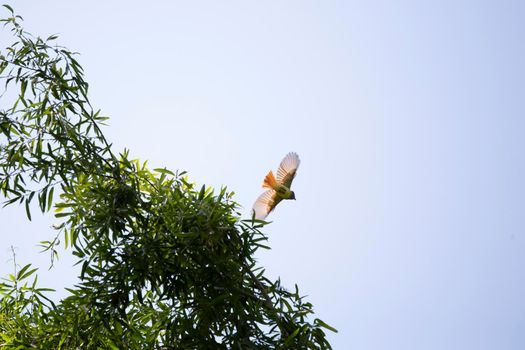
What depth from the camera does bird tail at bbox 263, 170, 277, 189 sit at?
3293 millimetres

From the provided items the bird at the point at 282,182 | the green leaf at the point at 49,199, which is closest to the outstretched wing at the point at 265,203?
the bird at the point at 282,182

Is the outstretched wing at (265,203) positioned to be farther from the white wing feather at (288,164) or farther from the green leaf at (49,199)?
the green leaf at (49,199)

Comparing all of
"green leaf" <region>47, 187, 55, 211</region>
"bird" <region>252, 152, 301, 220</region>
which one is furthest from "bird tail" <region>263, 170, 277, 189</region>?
"green leaf" <region>47, 187, 55, 211</region>

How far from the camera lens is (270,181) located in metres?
3.30

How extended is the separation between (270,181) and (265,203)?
0.14 meters

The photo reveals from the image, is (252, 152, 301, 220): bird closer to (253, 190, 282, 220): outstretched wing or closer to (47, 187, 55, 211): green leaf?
(253, 190, 282, 220): outstretched wing

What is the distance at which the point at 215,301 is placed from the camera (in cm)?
261

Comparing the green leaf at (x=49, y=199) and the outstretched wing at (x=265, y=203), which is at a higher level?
the outstretched wing at (x=265, y=203)

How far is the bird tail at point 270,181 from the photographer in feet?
10.8

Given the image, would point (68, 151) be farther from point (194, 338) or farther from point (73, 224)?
point (194, 338)

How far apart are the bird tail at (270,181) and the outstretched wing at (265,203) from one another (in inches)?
1.4

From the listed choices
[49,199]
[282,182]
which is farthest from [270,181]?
[49,199]

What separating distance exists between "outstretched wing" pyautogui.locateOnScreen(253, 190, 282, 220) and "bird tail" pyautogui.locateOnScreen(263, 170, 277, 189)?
0.03 meters

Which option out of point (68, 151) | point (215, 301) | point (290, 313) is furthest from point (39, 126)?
point (290, 313)
